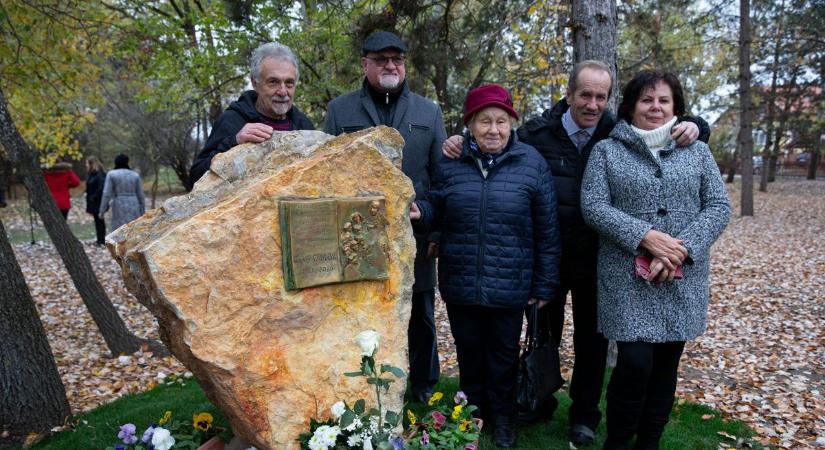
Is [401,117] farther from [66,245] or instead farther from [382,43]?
[66,245]

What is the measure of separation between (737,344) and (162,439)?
5.25 metres

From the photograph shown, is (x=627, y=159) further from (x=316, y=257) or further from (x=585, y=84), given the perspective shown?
(x=316, y=257)

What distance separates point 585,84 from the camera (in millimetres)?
3004

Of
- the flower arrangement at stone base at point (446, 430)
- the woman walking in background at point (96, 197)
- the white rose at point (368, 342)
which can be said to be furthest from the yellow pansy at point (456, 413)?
the woman walking in background at point (96, 197)

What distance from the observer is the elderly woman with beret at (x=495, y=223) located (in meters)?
2.98

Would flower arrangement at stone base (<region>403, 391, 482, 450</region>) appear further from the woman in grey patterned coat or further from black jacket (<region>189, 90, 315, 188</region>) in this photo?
black jacket (<region>189, 90, 315, 188</region>)

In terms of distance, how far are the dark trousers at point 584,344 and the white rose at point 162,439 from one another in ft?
6.87

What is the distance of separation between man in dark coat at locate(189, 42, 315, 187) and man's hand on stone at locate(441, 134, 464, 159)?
788 mm

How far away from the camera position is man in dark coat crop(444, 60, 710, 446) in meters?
3.04

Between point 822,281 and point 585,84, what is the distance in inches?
267

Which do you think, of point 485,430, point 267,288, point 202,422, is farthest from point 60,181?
point 485,430

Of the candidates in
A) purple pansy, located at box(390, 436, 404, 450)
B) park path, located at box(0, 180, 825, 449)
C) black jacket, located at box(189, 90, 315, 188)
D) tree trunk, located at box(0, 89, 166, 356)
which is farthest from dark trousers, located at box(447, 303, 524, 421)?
tree trunk, located at box(0, 89, 166, 356)

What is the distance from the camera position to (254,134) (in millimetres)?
2758

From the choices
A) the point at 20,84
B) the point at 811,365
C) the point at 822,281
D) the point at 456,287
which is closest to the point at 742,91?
the point at 822,281
